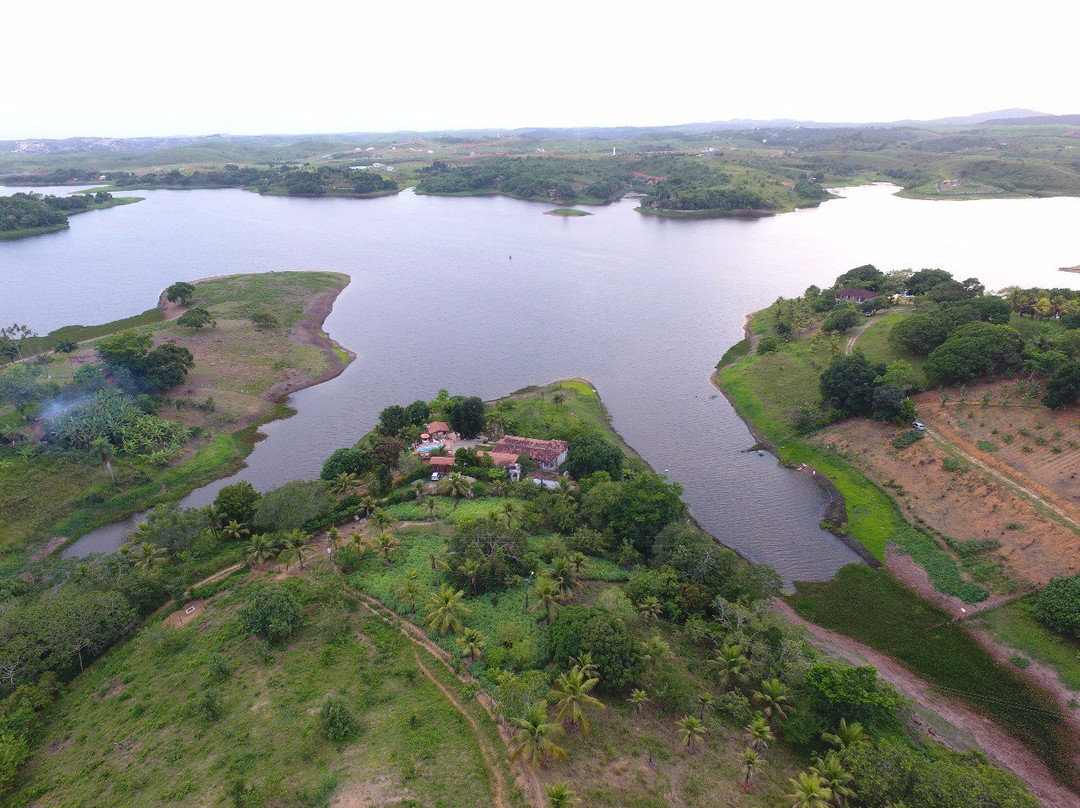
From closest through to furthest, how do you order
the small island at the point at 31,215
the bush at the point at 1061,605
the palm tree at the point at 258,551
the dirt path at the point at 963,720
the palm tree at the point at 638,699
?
1. the palm tree at the point at 638,699
2. the dirt path at the point at 963,720
3. the bush at the point at 1061,605
4. the palm tree at the point at 258,551
5. the small island at the point at 31,215

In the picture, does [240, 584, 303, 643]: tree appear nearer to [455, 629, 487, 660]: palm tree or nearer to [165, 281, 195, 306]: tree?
[455, 629, 487, 660]: palm tree

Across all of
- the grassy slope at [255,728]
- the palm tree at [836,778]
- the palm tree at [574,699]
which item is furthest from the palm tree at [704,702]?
the grassy slope at [255,728]

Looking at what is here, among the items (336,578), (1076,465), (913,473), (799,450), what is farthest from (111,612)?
(1076,465)

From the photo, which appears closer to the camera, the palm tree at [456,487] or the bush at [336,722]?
the bush at [336,722]

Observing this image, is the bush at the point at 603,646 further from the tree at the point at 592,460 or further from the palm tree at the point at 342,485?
the palm tree at the point at 342,485

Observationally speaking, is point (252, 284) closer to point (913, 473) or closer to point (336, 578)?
point (336, 578)

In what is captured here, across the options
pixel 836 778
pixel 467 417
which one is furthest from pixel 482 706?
pixel 467 417

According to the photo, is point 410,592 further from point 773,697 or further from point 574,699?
point 773,697
